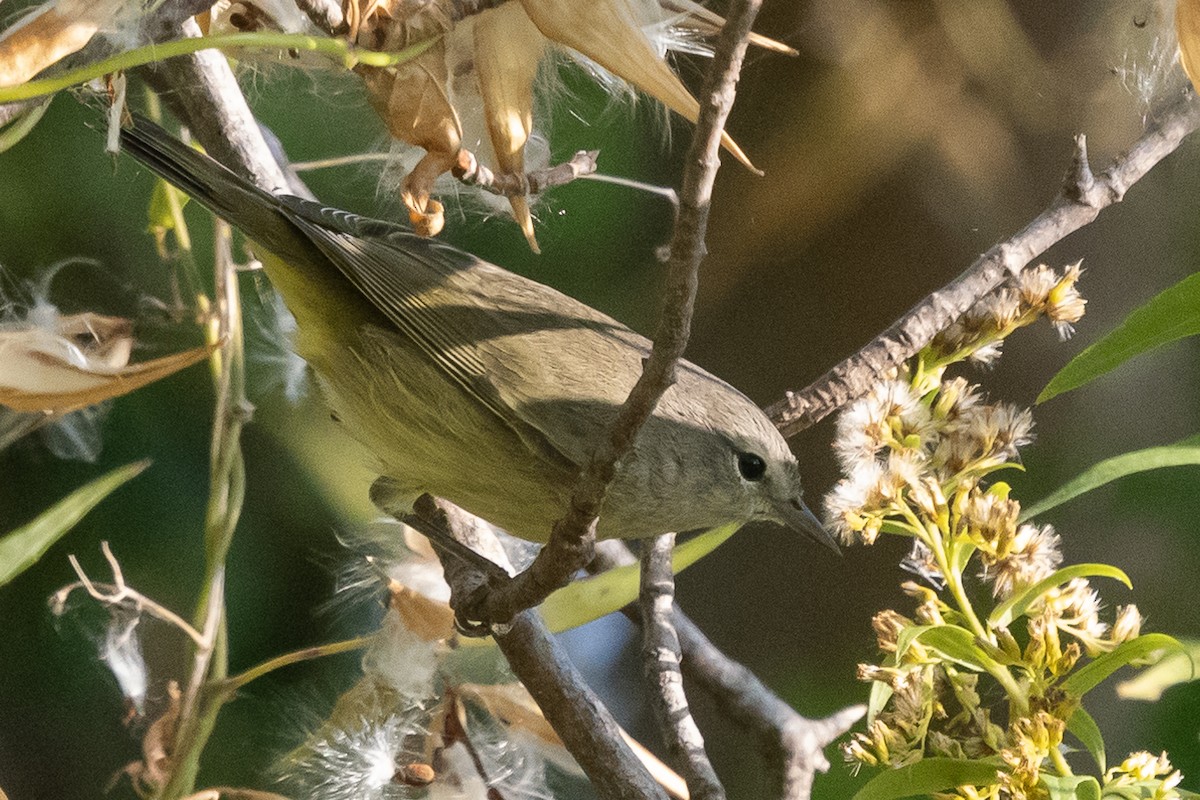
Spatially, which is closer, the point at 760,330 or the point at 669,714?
the point at 669,714

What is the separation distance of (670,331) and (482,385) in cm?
38

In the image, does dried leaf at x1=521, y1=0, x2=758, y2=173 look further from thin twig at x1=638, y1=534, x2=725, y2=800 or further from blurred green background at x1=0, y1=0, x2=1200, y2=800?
thin twig at x1=638, y1=534, x2=725, y2=800

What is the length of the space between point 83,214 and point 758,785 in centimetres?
86

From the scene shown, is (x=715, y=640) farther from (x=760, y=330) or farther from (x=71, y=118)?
(x=71, y=118)

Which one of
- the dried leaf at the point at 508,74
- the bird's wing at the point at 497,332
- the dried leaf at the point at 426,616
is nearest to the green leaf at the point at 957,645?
the bird's wing at the point at 497,332

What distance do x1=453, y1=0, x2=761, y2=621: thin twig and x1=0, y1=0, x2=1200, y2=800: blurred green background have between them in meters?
0.37

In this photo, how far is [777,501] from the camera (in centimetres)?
88

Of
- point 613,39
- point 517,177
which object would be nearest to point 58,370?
point 517,177

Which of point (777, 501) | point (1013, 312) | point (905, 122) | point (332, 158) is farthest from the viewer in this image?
point (332, 158)

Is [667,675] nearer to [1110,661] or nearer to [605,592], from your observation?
[605,592]

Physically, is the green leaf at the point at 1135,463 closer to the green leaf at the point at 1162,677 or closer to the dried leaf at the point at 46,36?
the green leaf at the point at 1162,677

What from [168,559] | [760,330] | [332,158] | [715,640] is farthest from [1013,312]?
[168,559]

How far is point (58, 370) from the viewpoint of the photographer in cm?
86

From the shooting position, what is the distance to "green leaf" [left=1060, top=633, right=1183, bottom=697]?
0.61 m
